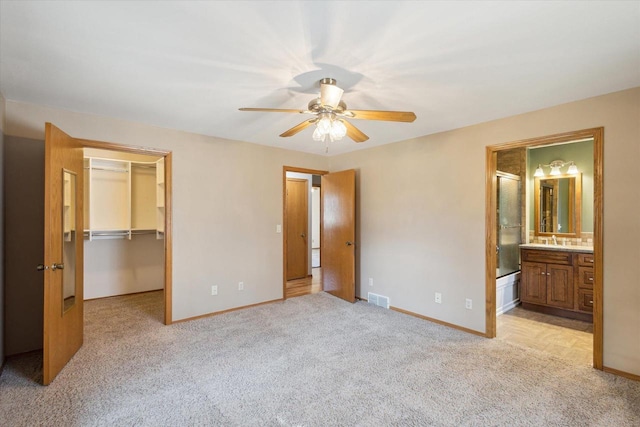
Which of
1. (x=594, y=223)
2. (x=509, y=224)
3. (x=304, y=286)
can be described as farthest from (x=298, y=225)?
(x=594, y=223)

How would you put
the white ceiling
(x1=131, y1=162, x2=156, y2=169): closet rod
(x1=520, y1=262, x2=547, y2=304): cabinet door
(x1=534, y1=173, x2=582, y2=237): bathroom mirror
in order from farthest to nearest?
(x1=131, y1=162, x2=156, y2=169): closet rod → (x1=534, y1=173, x2=582, y2=237): bathroom mirror → (x1=520, y1=262, x2=547, y2=304): cabinet door → the white ceiling

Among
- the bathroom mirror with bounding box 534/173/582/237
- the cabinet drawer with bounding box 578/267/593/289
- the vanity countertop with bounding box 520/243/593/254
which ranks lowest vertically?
the cabinet drawer with bounding box 578/267/593/289

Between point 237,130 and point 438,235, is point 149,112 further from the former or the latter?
point 438,235

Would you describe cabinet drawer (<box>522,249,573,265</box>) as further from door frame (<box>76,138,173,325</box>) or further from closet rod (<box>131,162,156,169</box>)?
closet rod (<box>131,162,156,169</box>)

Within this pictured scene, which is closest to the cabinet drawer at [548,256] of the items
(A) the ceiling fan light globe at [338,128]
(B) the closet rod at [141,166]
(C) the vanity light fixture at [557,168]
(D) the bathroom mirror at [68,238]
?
(C) the vanity light fixture at [557,168]

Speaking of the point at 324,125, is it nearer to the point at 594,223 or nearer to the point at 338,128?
the point at 338,128

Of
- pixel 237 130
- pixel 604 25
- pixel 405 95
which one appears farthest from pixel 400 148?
pixel 604 25

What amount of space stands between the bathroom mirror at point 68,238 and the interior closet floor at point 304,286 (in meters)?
2.69

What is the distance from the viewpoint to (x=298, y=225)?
608cm

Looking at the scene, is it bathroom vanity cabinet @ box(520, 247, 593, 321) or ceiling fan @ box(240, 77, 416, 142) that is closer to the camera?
ceiling fan @ box(240, 77, 416, 142)

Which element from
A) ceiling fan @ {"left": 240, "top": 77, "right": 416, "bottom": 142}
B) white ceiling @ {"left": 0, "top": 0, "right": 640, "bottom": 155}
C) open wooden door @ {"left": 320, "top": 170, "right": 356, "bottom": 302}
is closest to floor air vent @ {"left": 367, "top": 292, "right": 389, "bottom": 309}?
open wooden door @ {"left": 320, "top": 170, "right": 356, "bottom": 302}

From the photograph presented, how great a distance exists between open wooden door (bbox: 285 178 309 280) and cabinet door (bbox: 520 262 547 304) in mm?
3719

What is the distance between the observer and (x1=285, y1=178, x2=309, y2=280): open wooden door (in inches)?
236

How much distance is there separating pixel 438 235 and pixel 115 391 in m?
3.44
